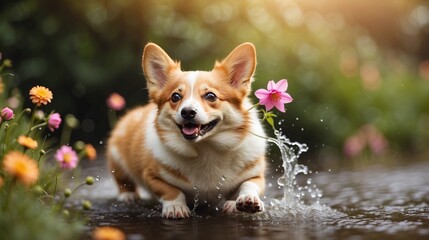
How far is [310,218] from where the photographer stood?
3895mm

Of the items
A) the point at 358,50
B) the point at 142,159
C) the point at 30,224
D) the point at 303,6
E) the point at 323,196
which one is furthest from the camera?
the point at 303,6

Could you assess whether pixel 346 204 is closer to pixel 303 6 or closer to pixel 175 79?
pixel 175 79

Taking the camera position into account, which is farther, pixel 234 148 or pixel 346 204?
pixel 346 204

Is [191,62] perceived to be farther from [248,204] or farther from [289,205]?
[248,204]

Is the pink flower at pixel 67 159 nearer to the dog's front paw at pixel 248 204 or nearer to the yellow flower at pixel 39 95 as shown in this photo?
the yellow flower at pixel 39 95

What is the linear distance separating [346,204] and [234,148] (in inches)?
41.1

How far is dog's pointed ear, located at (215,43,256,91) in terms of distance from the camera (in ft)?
13.4

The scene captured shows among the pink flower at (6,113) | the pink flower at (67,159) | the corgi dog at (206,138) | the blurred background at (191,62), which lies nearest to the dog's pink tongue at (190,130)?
the corgi dog at (206,138)

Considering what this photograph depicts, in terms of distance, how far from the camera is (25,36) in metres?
8.37

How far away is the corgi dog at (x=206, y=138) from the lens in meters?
3.92

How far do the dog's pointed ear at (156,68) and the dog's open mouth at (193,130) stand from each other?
0.46 meters

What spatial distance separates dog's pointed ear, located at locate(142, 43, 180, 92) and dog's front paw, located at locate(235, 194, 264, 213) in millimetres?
926

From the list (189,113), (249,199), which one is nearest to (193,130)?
(189,113)

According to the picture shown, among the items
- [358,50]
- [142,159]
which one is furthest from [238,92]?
[358,50]
